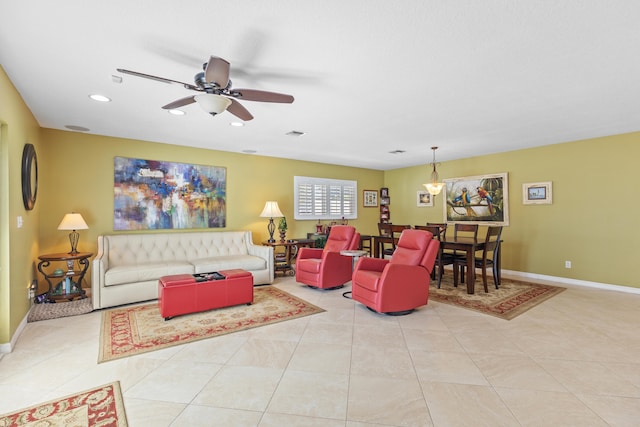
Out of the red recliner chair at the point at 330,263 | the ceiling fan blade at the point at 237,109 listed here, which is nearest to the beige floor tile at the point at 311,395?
the ceiling fan blade at the point at 237,109

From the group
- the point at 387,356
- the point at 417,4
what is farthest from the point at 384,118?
the point at 387,356

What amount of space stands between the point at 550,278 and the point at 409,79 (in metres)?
4.85

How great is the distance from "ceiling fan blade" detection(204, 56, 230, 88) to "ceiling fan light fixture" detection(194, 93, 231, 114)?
7.3 inches

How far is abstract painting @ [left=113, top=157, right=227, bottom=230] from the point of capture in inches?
191

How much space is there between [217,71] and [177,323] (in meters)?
2.68

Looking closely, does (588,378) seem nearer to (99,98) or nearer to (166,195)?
(99,98)

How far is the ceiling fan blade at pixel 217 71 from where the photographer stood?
2043 millimetres

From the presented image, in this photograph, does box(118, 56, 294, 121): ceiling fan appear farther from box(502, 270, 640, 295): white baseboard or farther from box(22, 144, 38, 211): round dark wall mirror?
box(502, 270, 640, 295): white baseboard

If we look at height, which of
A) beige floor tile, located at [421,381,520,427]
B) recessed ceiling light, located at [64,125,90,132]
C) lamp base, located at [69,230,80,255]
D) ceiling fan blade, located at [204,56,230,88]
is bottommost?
beige floor tile, located at [421,381,520,427]

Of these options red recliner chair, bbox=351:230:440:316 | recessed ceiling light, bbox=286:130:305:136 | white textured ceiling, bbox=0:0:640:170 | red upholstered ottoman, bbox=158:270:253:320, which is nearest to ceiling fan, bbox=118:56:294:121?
white textured ceiling, bbox=0:0:640:170

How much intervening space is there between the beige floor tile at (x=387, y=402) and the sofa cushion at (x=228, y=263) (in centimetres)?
305

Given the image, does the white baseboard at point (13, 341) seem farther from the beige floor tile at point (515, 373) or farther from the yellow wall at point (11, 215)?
the beige floor tile at point (515, 373)

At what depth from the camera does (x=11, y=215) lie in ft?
9.21

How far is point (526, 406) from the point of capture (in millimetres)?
1944
